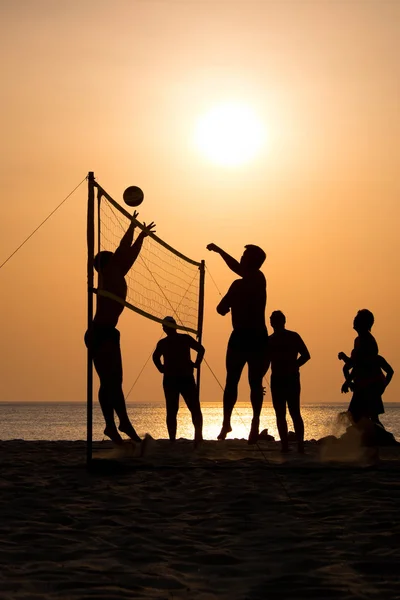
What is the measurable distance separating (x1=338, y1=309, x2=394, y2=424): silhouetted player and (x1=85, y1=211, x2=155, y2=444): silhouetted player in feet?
7.12

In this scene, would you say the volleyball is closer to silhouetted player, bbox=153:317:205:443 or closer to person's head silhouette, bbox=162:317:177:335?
person's head silhouette, bbox=162:317:177:335

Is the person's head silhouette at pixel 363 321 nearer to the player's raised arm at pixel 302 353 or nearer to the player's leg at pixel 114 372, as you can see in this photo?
the player's raised arm at pixel 302 353

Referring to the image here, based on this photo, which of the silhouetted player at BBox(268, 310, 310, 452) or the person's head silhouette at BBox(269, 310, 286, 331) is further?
the person's head silhouette at BBox(269, 310, 286, 331)

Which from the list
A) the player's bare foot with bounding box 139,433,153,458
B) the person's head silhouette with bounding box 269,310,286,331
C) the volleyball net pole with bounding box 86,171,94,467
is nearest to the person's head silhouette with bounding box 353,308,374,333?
the person's head silhouette with bounding box 269,310,286,331

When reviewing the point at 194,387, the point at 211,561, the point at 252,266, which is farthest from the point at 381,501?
the point at 194,387

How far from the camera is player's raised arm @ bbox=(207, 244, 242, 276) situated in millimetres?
9055

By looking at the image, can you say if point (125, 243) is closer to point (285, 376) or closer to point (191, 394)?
point (285, 376)

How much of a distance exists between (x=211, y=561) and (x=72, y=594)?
33.5 inches

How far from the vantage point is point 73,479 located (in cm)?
719

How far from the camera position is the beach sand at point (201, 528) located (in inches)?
168

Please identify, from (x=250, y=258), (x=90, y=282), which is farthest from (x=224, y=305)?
(x=90, y=282)

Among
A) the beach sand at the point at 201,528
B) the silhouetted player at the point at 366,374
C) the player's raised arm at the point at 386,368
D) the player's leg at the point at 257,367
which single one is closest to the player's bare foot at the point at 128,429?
the beach sand at the point at 201,528

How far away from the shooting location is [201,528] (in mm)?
5457

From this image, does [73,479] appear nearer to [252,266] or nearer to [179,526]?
[179,526]
